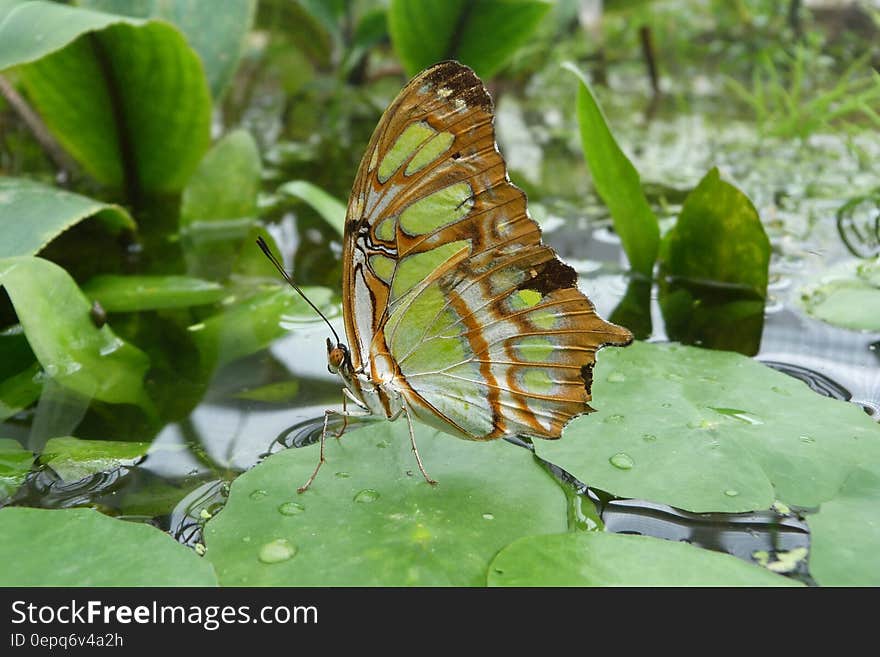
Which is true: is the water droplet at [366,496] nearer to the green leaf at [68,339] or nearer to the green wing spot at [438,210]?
the green wing spot at [438,210]

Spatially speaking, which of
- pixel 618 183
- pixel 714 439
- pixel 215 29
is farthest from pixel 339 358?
pixel 215 29

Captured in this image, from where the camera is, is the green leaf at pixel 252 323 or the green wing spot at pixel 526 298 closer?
the green wing spot at pixel 526 298

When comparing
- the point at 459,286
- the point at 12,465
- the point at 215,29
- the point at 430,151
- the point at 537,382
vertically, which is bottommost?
the point at 12,465

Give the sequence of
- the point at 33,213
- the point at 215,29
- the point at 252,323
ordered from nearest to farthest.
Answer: the point at 33,213, the point at 252,323, the point at 215,29

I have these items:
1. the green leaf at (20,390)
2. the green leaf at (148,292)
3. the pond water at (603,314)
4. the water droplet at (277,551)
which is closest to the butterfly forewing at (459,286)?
the pond water at (603,314)

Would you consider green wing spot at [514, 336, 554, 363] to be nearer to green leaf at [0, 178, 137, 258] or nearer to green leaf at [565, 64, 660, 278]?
green leaf at [565, 64, 660, 278]

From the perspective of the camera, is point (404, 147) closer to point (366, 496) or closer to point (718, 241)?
point (366, 496)

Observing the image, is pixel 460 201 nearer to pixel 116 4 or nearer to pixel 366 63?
pixel 116 4
